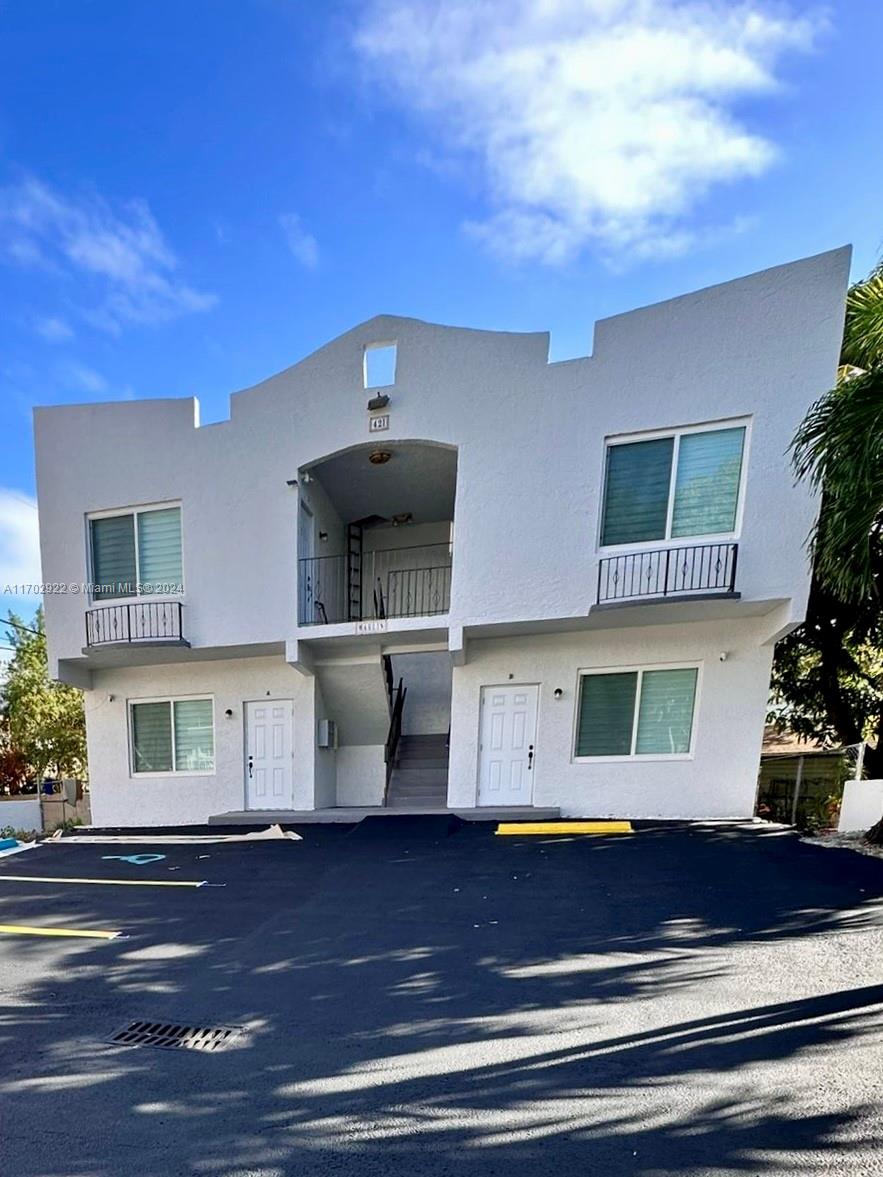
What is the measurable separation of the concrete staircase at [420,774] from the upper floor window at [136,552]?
17.2ft

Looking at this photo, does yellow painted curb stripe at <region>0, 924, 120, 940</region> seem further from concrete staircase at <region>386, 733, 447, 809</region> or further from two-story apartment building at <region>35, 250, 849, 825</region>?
concrete staircase at <region>386, 733, 447, 809</region>

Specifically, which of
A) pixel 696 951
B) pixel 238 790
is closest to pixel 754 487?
pixel 696 951

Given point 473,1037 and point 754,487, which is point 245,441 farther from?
point 473,1037

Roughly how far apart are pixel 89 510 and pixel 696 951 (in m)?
10.9

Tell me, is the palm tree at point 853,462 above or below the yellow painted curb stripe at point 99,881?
above

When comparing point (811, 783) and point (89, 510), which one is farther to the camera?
point (89, 510)

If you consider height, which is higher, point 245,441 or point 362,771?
point 245,441

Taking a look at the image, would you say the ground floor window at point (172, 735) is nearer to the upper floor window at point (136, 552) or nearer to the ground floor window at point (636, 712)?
the upper floor window at point (136, 552)

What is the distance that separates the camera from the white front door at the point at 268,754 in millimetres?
9344

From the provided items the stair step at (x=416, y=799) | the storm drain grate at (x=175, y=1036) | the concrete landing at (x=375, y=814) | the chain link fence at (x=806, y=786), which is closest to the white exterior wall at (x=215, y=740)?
the concrete landing at (x=375, y=814)

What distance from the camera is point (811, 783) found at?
29.1 ft

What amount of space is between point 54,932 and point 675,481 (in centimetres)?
835

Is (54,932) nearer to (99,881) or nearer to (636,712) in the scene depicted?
(99,881)

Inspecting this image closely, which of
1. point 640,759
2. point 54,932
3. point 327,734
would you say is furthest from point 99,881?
point 640,759
